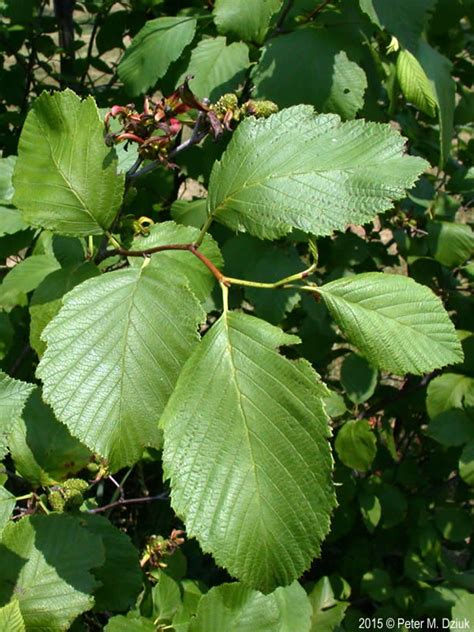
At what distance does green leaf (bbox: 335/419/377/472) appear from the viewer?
208 cm

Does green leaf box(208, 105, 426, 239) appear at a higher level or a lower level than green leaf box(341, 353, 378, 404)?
higher

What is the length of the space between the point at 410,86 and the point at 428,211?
69 centimetres

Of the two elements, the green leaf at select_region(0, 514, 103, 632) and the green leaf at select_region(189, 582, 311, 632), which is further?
the green leaf at select_region(189, 582, 311, 632)

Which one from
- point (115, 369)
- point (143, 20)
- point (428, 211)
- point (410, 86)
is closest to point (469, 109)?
point (428, 211)

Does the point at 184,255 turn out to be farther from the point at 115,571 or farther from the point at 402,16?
the point at 402,16

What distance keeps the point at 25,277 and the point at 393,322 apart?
657mm

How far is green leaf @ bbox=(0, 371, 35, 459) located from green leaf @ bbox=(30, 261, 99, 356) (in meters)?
0.16

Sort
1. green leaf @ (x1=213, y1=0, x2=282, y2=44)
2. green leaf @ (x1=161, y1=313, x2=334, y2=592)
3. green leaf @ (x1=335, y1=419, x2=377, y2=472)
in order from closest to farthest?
green leaf @ (x1=161, y1=313, x2=334, y2=592)
green leaf @ (x1=213, y1=0, x2=282, y2=44)
green leaf @ (x1=335, y1=419, x2=377, y2=472)

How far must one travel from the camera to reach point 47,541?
3.74 feet

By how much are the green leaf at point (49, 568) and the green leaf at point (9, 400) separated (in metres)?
0.25

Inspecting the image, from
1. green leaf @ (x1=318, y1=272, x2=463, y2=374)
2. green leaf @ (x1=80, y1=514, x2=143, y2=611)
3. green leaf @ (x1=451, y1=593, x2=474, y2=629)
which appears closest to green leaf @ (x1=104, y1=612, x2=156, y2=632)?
green leaf @ (x1=80, y1=514, x2=143, y2=611)

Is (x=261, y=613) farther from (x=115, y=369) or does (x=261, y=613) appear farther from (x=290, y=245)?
(x=290, y=245)

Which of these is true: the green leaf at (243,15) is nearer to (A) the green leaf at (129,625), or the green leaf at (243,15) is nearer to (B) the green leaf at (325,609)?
(A) the green leaf at (129,625)

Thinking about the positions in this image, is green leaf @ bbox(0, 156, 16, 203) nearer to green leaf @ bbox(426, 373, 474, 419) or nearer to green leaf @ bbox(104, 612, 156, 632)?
green leaf @ bbox(104, 612, 156, 632)
